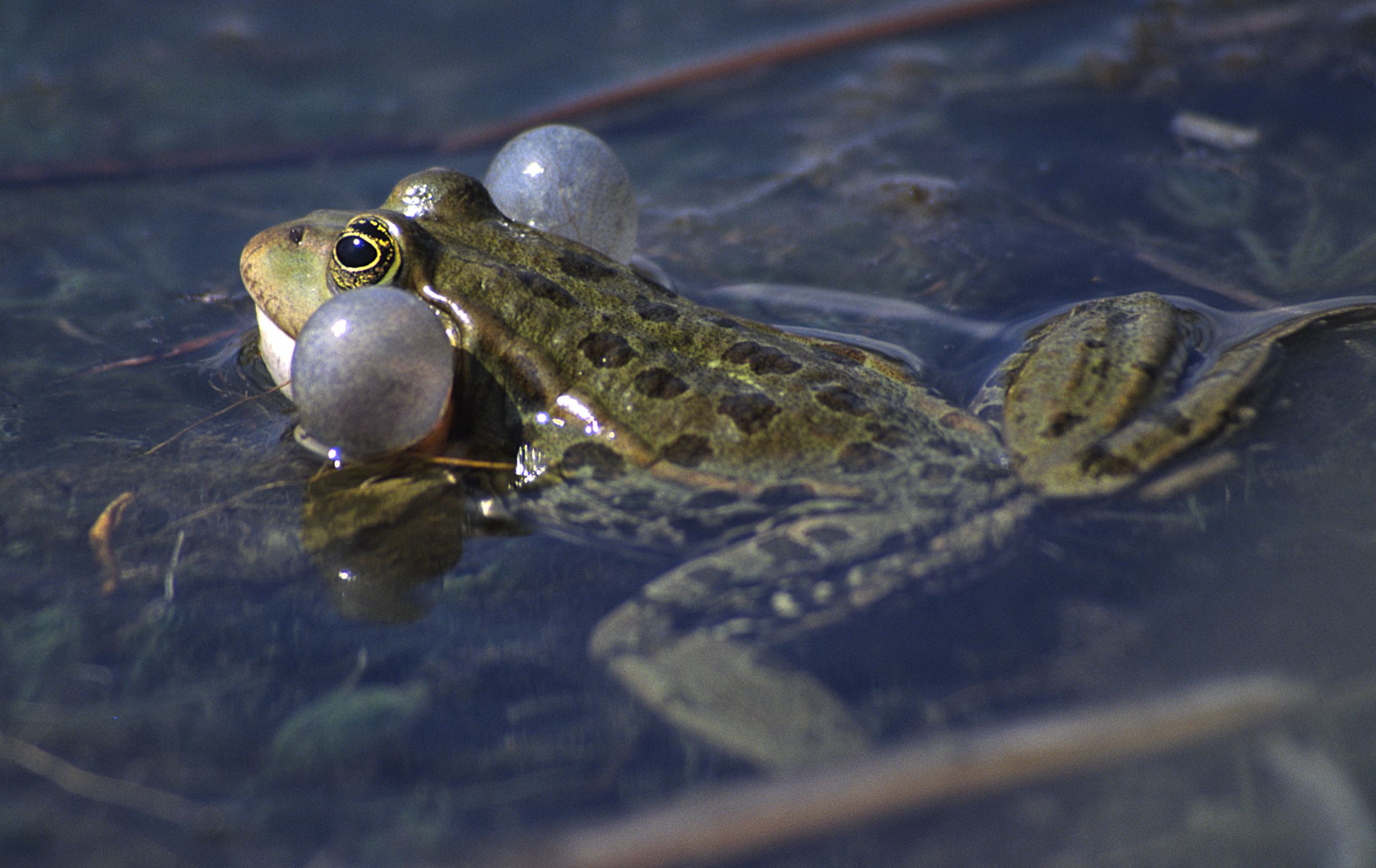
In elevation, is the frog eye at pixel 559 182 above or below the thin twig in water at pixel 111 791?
above

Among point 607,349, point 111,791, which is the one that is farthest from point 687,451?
point 111,791

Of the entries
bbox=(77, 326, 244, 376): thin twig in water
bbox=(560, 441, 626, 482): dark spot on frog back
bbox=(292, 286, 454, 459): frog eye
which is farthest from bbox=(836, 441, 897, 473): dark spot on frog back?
bbox=(77, 326, 244, 376): thin twig in water

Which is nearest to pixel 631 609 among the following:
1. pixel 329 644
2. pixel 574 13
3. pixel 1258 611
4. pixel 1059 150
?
pixel 329 644

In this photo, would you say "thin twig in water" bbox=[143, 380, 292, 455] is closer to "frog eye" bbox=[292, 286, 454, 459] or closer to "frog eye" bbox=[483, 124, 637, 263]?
"frog eye" bbox=[292, 286, 454, 459]

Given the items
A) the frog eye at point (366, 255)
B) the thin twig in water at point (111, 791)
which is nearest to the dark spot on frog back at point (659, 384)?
the frog eye at point (366, 255)

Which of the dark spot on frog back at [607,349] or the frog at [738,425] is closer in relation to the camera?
the frog at [738,425]

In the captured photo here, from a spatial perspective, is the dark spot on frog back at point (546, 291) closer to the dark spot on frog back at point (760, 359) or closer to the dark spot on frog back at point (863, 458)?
the dark spot on frog back at point (760, 359)

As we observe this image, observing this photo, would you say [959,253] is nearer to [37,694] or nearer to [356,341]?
[356,341]
